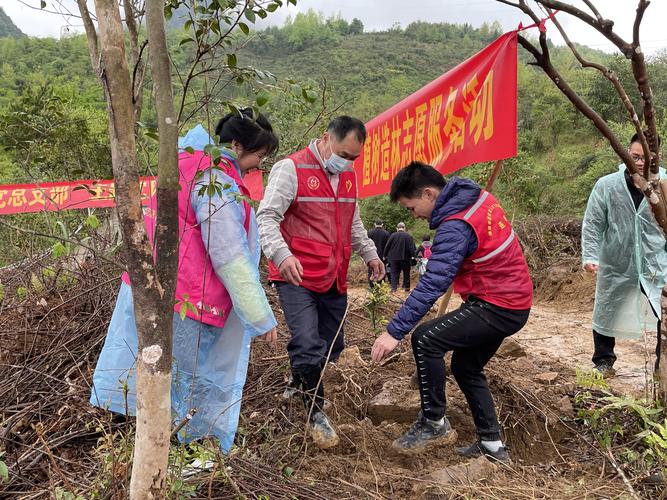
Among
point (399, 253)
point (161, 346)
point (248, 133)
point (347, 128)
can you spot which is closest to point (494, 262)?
point (347, 128)

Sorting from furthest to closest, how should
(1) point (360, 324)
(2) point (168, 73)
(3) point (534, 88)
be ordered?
(3) point (534, 88) → (1) point (360, 324) → (2) point (168, 73)

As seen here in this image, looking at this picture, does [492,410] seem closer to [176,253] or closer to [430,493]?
[430,493]

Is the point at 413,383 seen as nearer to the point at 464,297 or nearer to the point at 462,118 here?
Result: the point at 464,297

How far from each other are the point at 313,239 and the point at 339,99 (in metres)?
9.30

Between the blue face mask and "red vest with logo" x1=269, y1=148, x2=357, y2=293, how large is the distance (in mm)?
40

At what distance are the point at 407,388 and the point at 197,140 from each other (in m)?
1.75

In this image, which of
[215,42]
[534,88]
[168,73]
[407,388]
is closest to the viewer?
[168,73]

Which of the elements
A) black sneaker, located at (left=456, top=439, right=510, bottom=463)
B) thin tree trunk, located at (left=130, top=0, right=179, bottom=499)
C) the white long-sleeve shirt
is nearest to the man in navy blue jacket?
black sneaker, located at (left=456, top=439, right=510, bottom=463)

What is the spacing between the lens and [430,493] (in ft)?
6.68

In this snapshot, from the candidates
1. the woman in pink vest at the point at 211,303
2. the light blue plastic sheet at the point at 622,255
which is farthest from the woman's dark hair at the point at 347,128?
the light blue plastic sheet at the point at 622,255

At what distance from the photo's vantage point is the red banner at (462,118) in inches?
103

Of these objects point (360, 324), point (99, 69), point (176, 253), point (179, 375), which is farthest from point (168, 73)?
point (360, 324)

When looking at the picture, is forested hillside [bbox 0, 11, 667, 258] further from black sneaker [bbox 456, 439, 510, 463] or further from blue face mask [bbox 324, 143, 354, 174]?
black sneaker [bbox 456, 439, 510, 463]

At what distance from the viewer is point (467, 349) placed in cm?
245
